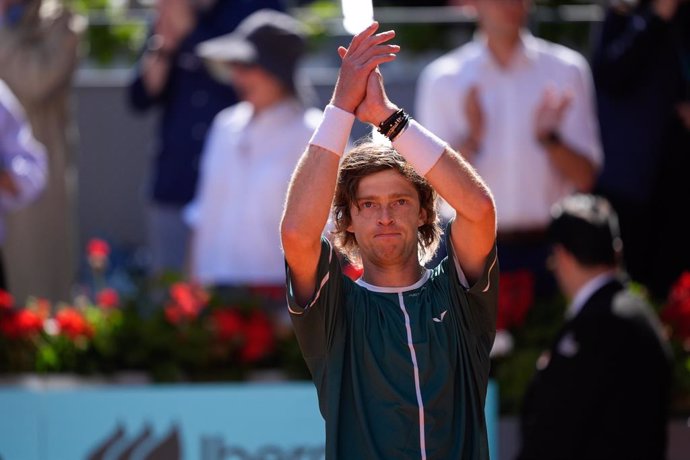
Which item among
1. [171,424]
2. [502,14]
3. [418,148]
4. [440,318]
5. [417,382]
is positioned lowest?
[171,424]

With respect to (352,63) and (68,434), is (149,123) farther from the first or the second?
(352,63)

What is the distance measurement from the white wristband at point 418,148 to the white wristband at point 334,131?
0.12 m

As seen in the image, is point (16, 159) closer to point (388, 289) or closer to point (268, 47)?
point (268, 47)

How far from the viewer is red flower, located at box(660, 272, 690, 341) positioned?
18.8ft

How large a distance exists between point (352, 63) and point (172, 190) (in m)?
4.36

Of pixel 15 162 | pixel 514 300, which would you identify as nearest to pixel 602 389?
pixel 514 300

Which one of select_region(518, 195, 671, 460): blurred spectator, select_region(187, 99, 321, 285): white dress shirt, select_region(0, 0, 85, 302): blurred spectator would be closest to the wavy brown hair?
select_region(518, 195, 671, 460): blurred spectator

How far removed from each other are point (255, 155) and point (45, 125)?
1487 millimetres

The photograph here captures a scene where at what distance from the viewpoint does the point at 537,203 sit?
6.64 metres

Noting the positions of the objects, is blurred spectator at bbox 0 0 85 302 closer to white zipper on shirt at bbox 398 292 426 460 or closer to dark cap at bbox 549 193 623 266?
dark cap at bbox 549 193 623 266

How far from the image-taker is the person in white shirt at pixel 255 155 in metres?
6.54

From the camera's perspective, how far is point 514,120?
261 inches

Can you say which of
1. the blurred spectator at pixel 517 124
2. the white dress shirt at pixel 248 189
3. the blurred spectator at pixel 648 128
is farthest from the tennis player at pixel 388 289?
the blurred spectator at pixel 648 128

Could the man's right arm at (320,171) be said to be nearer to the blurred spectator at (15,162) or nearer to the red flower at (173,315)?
the red flower at (173,315)
